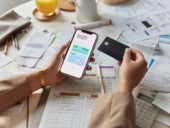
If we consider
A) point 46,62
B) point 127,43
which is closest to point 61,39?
point 46,62

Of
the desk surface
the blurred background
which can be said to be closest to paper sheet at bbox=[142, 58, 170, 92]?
the desk surface

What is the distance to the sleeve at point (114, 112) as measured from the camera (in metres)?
0.70

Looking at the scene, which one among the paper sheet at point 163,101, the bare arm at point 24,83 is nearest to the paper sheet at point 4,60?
the bare arm at point 24,83

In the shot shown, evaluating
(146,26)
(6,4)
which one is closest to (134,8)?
(146,26)

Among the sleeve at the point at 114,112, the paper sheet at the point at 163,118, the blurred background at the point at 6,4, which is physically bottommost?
the blurred background at the point at 6,4

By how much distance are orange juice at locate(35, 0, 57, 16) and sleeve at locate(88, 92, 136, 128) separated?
503mm

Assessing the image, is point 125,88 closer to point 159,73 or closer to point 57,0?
point 159,73

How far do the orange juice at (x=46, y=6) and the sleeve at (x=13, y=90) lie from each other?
0.37m

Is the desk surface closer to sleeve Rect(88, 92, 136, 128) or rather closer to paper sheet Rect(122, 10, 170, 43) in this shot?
paper sheet Rect(122, 10, 170, 43)

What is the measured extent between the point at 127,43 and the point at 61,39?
233 millimetres

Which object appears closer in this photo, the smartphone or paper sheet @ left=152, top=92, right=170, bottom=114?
paper sheet @ left=152, top=92, right=170, bottom=114

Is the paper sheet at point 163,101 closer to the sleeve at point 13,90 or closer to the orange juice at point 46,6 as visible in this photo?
the sleeve at point 13,90

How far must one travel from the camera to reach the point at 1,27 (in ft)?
3.48

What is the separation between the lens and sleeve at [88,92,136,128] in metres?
0.70
